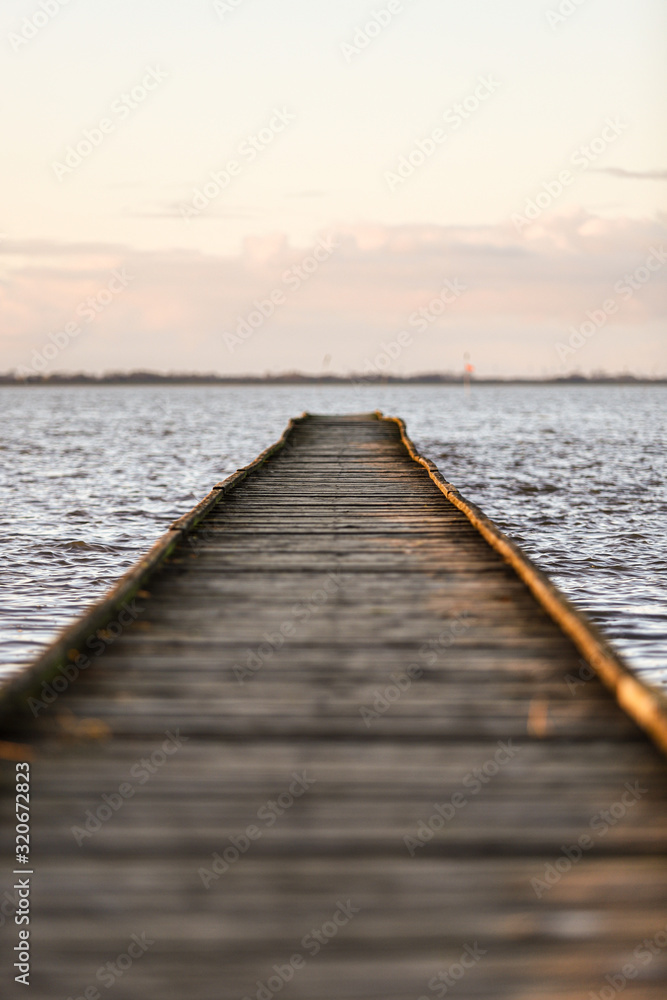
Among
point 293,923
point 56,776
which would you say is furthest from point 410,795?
point 56,776

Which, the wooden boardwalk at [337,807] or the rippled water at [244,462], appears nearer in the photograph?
the wooden boardwalk at [337,807]

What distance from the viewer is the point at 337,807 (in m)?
3.11

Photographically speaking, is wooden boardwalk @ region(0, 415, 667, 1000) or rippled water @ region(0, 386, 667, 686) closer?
wooden boardwalk @ region(0, 415, 667, 1000)

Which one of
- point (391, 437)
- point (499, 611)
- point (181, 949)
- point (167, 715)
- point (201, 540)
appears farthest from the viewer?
point (391, 437)

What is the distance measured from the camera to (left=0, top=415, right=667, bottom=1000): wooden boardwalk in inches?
96.2

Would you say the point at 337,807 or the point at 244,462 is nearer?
the point at 337,807

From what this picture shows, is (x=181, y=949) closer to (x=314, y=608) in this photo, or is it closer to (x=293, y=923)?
(x=293, y=923)

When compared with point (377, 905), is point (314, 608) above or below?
above

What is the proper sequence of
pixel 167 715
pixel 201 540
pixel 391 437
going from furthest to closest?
pixel 391 437 < pixel 201 540 < pixel 167 715

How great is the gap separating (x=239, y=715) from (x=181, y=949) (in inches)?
56.0

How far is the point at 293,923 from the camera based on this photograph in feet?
8.34

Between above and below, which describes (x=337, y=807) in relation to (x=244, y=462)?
below

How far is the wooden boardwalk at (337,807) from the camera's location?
2.44 meters

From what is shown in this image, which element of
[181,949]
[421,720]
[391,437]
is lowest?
[181,949]
